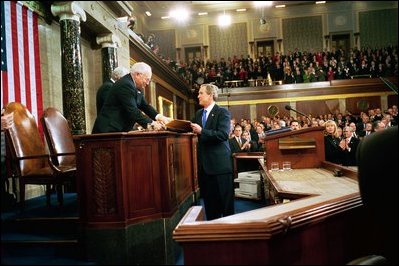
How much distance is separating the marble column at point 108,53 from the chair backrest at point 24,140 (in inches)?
102

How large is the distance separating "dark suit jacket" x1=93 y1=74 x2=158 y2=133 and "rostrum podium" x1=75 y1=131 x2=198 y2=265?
38cm

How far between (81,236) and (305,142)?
2.35m

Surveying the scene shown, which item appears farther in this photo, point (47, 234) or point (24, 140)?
point (24, 140)

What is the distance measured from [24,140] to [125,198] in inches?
54.7

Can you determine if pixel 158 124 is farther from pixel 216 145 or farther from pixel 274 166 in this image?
pixel 274 166

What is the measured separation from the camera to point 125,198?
94.7 inches

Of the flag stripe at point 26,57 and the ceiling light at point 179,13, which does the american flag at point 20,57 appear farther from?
the ceiling light at point 179,13

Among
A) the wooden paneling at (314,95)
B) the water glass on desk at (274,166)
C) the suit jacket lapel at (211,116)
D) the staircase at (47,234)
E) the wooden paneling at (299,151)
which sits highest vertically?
the wooden paneling at (314,95)

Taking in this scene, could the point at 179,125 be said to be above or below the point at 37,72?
below

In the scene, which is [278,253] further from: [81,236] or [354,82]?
[354,82]

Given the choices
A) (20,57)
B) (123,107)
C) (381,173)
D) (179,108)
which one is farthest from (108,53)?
(179,108)

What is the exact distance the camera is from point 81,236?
239cm

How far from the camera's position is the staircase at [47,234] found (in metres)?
2.21

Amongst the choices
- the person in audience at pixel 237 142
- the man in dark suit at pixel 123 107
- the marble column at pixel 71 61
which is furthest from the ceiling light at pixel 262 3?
the man in dark suit at pixel 123 107
